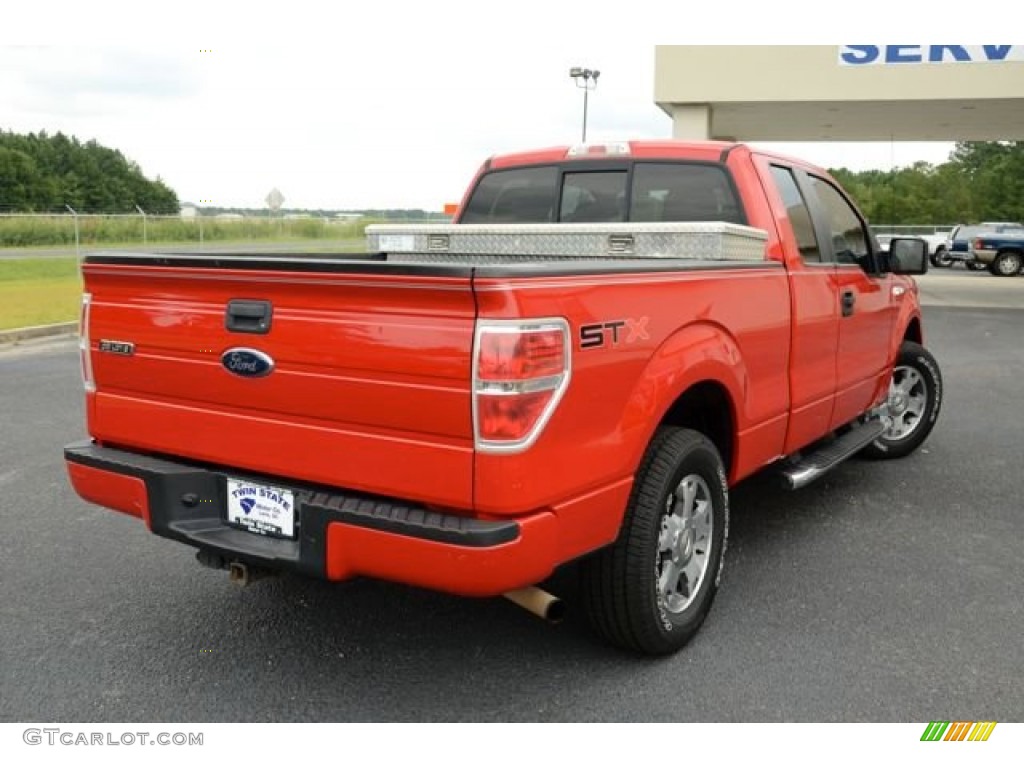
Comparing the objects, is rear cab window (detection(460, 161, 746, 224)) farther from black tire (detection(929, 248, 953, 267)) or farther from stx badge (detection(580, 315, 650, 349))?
black tire (detection(929, 248, 953, 267))

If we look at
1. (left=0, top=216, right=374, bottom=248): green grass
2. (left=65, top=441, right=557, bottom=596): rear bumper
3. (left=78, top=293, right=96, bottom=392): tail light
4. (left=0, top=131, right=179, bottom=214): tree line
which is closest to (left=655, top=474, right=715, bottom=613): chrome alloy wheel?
(left=65, top=441, right=557, bottom=596): rear bumper

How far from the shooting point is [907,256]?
5465 mm

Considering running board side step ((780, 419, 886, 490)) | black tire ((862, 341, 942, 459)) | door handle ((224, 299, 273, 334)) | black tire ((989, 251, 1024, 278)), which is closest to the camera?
door handle ((224, 299, 273, 334))

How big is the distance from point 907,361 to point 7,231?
110 feet

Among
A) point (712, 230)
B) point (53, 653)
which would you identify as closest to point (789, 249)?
point (712, 230)

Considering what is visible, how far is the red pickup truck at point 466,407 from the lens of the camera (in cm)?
263

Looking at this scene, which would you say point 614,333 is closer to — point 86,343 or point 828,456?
point 86,343

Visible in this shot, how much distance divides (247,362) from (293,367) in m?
0.19

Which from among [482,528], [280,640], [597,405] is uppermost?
[597,405]

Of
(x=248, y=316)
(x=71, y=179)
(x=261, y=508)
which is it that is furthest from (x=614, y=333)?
(x=71, y=179)

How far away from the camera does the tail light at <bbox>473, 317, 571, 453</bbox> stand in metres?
2.55

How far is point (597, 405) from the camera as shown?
284 centimetres

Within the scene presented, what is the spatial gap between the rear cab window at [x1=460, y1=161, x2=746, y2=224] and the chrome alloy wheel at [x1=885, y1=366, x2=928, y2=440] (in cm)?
251

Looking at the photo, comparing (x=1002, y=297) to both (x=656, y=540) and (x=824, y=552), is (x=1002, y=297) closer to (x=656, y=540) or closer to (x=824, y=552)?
(x=824, y=552)
